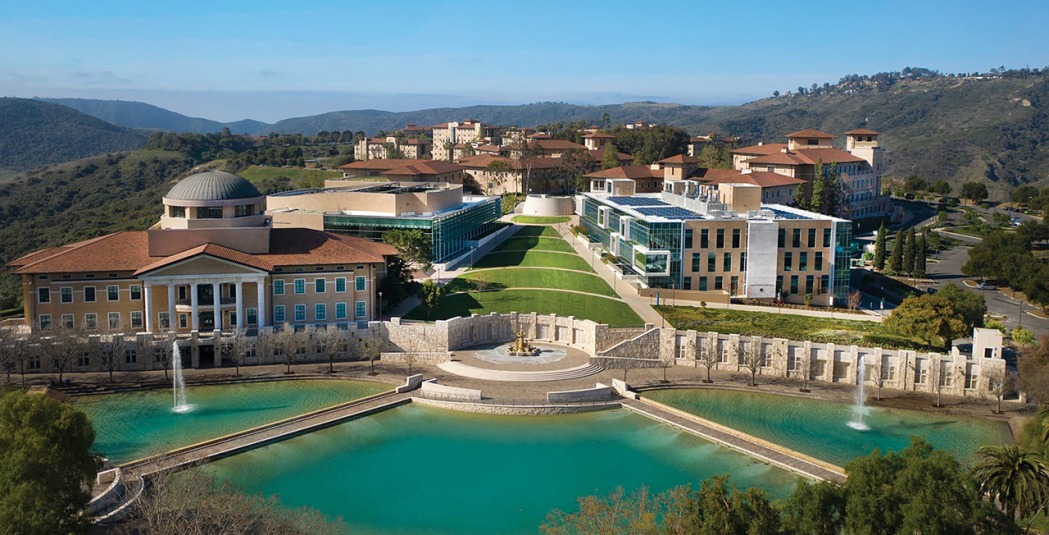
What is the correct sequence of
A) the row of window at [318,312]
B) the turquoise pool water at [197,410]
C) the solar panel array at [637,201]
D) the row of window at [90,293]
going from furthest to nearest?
the solar panel array at [637,201], the row of window at [318,312], the row of window at [90,293], the turquoise pool water at [197,410]

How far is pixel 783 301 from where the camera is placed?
6494 centimetres

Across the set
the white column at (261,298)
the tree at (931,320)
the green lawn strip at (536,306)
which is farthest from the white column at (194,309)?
the tree at (931,320)

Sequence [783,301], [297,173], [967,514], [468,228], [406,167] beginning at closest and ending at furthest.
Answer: [967,514] < [783,301] < [468,228] < [406,167] < [297,173]

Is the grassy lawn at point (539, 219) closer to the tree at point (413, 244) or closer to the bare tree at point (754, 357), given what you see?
the tree at point (413, 244)

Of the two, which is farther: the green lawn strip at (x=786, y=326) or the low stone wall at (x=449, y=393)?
the green lawn strip at (x=786, y=326)

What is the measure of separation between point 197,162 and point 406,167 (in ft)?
228

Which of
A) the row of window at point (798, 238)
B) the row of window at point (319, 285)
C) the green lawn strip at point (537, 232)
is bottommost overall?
the row of window at point (319, 285)

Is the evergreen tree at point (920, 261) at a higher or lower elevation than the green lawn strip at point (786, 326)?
higher

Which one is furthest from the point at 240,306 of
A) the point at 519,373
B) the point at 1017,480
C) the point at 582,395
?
the point at 1017,480

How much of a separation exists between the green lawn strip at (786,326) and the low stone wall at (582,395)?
11140 mm

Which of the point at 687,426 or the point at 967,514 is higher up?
the point at 967,514

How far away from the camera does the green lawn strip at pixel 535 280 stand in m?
63.2

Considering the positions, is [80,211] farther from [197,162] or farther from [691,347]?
[691,347]

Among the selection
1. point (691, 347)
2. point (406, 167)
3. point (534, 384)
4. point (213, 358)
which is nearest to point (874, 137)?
point (406, 167)
